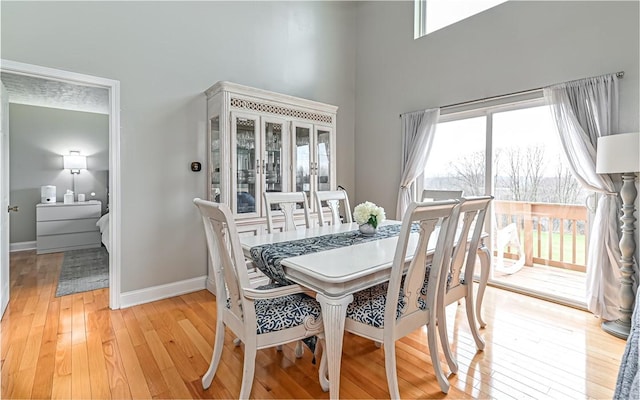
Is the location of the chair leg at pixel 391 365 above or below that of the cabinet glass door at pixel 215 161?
below

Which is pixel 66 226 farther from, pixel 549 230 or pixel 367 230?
pixel 549 230

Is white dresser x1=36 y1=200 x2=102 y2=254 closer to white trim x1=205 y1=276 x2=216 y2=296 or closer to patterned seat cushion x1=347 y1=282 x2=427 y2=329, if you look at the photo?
white trim x1=205 y1=276 x2=216 y2=296

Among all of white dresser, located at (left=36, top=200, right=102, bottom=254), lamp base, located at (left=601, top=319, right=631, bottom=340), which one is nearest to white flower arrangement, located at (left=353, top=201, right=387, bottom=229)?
lamp base, located at (left=601, top=319, right=631, bottom=340)

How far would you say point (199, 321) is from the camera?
8.25 feet

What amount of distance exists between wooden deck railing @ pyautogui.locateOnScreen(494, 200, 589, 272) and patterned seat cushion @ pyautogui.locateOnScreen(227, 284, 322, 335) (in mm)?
2752

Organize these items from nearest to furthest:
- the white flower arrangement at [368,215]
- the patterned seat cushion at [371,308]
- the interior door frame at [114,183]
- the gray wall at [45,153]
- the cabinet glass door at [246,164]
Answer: the patterned seat cushion at [371,308], the white flower arrangement at [368,215], the interior door frame at [114,183], the cabinet glass door at [246,164], the gray wall at [45,153]

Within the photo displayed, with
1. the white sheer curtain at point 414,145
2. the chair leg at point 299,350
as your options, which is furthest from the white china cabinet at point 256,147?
the chair leg at point 299,350

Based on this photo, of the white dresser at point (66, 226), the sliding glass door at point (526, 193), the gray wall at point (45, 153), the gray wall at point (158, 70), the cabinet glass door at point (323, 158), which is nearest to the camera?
the gray wall at point (158, 70)

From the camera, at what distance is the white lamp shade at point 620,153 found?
216 centimetres

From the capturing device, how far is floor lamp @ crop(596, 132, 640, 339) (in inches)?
87.6

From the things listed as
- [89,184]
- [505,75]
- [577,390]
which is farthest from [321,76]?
[89,184]

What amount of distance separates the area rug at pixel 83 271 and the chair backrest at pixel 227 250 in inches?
99.2

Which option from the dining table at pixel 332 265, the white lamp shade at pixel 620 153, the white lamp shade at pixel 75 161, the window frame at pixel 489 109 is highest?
the window frame at pixel 489 109

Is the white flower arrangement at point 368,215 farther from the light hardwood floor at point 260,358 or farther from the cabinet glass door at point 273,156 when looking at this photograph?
the cabinet glass door at point 273,156
